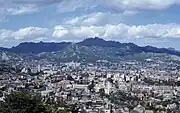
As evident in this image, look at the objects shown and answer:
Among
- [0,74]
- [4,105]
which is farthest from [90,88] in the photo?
[4,105]

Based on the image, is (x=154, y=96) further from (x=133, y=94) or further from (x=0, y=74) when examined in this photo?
(x=0, y=74)

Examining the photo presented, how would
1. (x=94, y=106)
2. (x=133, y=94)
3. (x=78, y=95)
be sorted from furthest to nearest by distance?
(x=133, y=94)
(x=78, y=95)
(x=94, y=106)

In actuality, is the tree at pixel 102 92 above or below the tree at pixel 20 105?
below

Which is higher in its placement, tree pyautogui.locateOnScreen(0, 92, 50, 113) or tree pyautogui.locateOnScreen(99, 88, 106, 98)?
tree pyautogui.locateOnScreen(0, 92, 50, 113)

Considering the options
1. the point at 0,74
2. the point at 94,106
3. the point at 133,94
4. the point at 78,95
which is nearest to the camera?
the point at 94,106

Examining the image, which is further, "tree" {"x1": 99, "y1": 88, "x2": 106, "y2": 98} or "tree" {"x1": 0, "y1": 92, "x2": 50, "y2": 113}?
"tree" {"x1": 99, "y1": 88, "x2": 106, "y2": 98}

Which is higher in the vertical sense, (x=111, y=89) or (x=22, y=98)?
(x=22, y=98)

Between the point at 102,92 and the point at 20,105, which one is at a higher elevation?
the point at 20,105

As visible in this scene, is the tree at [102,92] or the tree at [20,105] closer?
the tree at [20,105]

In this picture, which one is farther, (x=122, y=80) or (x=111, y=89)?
(x=122, y=80)

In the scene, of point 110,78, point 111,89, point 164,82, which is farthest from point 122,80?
point 111,89

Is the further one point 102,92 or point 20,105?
point 102,92
